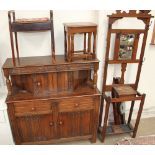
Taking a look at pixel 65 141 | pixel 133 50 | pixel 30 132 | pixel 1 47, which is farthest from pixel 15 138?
pixel 133 50

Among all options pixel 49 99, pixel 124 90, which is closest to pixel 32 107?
pixel 49 99

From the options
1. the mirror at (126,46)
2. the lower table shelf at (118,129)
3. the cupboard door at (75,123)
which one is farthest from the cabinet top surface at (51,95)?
the lower table shelf at (118,129)

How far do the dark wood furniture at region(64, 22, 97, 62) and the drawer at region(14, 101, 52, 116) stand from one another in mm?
539

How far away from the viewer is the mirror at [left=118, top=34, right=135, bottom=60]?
79.0 inches

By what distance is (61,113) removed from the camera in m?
1.97

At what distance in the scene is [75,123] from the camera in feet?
6.80

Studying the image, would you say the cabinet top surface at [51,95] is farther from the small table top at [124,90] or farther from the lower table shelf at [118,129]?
the lower table shelf at [118,129]

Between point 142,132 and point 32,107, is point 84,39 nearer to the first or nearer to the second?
point 32,107

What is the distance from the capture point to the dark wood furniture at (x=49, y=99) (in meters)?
1.84

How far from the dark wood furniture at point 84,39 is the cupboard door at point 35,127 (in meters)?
0.72

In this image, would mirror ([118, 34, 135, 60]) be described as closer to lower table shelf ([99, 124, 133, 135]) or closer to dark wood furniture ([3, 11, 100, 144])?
dark wood furniture ([3, 11, 100, 144])

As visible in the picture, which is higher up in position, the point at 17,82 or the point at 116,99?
the point at 17,82

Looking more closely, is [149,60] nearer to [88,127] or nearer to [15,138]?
[88,127]
